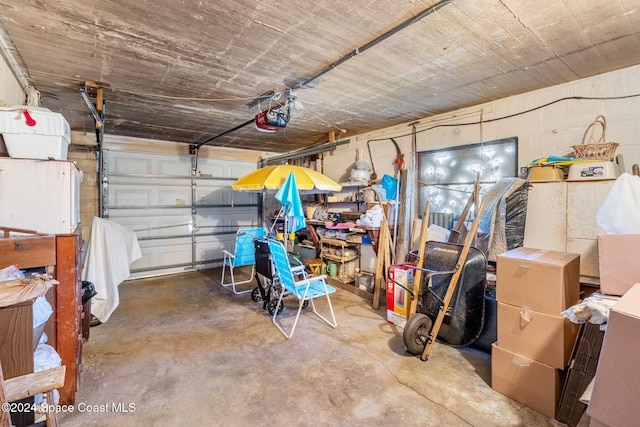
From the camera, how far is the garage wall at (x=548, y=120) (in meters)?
2.61

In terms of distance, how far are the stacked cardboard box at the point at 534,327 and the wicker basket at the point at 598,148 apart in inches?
39.7

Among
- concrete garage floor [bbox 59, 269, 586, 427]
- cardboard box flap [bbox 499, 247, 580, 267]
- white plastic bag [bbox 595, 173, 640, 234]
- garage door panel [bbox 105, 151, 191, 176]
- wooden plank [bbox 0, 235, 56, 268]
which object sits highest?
garage door panel [bbox 105, 151, 191, 176]

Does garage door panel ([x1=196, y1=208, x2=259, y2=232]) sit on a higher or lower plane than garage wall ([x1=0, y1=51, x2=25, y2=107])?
lower

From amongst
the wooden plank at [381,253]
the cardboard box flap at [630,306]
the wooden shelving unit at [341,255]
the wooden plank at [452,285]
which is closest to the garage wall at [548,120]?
the wooden plank at [381,253]

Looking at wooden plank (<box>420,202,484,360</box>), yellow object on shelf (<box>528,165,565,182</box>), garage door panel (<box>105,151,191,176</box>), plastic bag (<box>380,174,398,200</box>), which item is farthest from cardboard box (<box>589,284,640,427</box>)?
garage door panel (<box>105,151,191,176</box>)

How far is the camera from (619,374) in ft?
3.75

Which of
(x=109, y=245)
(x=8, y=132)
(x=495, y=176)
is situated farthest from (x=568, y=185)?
(x=109, y=245)

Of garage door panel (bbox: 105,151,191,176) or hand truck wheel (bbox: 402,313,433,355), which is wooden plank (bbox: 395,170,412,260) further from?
garage door panel (bbox: 105,151,191,176)

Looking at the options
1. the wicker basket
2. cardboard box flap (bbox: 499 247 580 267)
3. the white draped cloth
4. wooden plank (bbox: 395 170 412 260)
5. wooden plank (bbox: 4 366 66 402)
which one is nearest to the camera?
wooden plank (bbox: 4 366 66 402)

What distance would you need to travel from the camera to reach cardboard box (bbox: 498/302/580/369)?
6.33 feet

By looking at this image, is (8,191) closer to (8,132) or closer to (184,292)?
(8,132)

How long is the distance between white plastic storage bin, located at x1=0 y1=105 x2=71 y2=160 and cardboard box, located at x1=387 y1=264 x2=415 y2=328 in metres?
3.19

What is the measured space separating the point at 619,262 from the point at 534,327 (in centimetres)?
66

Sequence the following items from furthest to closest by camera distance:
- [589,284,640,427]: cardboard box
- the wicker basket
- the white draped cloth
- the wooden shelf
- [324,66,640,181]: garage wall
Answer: the wooden shelf, the white draped cloth, [324,66,640,181]: garage wall, the wicker basket, [589,284,640,427]: cardboard box
